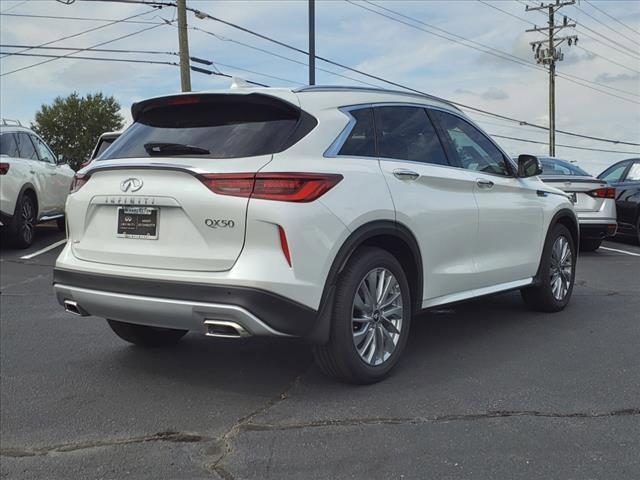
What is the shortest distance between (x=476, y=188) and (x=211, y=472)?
291 centimetres

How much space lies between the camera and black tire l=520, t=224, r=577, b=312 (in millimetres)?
5899

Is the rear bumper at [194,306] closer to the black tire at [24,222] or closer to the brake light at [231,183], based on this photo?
the brake light at [231,183]

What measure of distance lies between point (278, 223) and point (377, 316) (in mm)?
980

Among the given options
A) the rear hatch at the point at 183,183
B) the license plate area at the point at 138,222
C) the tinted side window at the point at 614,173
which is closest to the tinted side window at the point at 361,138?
the rear hatch at the point at 183,183

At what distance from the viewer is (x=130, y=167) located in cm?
388

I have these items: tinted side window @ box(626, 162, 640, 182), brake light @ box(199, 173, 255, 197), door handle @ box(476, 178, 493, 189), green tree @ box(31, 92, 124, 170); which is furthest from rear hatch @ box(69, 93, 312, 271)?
green tree @ box(31, 92, 124, 170)

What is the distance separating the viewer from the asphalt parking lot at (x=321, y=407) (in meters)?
3.11

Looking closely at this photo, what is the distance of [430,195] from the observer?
4473 mm

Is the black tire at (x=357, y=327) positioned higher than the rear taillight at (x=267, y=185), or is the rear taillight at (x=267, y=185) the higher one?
the rear taillight at (x=267, y=185)

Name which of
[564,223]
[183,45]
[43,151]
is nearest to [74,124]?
[183,45]

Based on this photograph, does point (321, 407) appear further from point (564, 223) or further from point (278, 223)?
point (564, 223)

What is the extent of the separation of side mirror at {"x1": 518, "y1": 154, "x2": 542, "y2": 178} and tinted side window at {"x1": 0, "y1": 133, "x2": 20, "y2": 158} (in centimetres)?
767

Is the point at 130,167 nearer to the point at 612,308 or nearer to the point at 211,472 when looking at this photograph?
the point at 211,472

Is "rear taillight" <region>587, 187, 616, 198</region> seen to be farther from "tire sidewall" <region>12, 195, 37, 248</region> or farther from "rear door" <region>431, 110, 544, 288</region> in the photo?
"tire sidewall" <region>12, 195, 37, 248</region>
